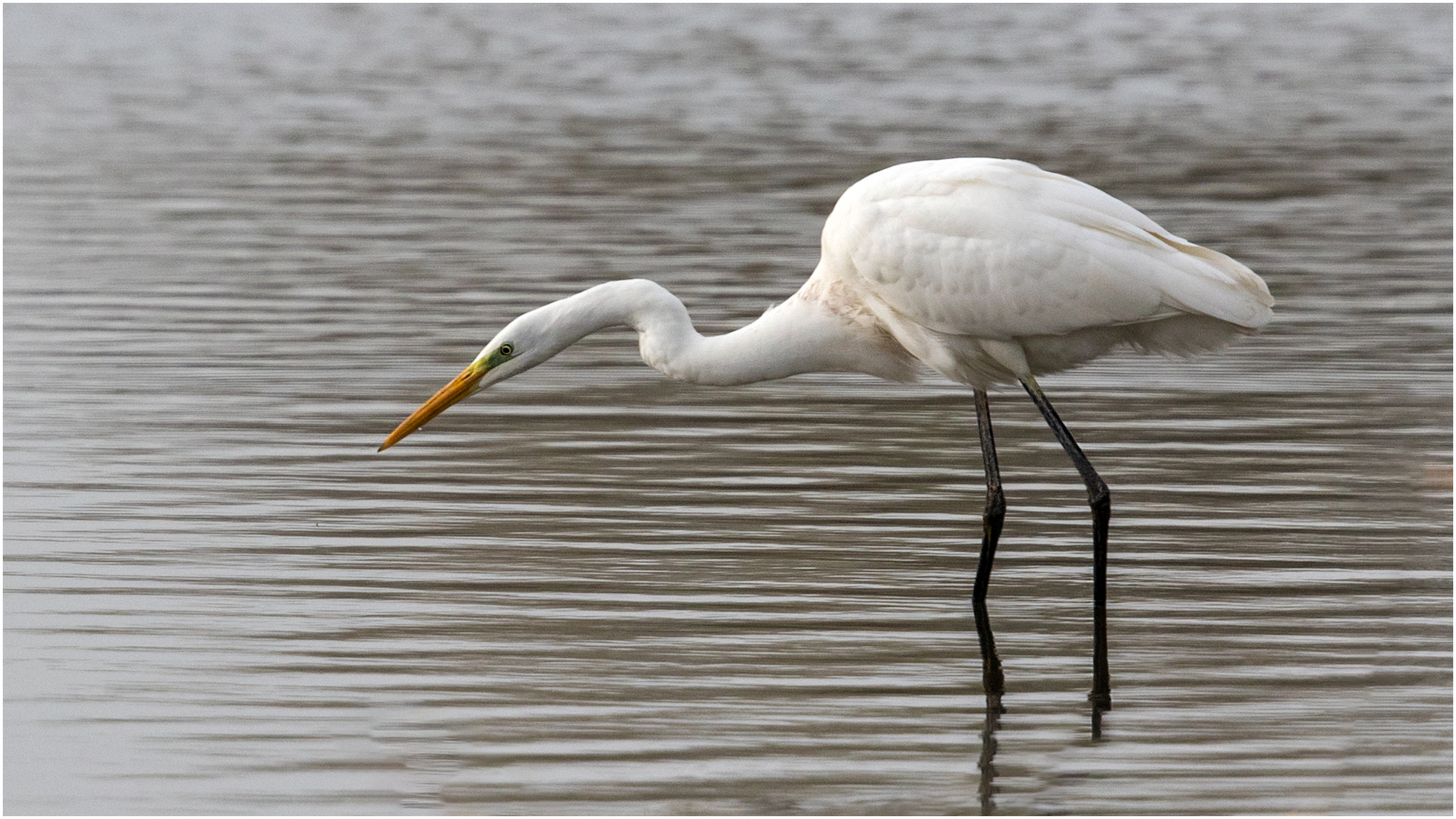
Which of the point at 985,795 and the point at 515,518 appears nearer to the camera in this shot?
the point at 985,795

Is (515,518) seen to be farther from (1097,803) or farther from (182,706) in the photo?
(1097,803)

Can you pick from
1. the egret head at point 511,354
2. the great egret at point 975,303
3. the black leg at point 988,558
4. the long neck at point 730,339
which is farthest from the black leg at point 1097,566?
the egret head at point 511,354

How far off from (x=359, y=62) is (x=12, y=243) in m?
20.6

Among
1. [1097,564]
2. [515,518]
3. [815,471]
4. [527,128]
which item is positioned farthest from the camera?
[527,128]

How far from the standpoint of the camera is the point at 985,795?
245 inches

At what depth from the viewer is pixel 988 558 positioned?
822cm

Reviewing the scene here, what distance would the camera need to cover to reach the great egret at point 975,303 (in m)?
8.13

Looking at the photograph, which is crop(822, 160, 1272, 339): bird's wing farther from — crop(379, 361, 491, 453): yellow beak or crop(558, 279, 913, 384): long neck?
crop(379, 361, 491, 453): yellow beak

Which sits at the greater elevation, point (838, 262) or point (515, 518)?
point (838, 262)

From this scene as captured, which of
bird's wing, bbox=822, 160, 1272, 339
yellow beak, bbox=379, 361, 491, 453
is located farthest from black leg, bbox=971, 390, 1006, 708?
yellow beak, bbox=379, 361, 491, 453

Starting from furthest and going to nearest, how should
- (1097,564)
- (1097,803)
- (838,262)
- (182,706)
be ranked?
(838,262)
(1097,564)
(182,706)
(1097,803)

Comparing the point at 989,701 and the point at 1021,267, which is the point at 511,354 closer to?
the point at 1021,267

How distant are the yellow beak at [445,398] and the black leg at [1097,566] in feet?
6.49

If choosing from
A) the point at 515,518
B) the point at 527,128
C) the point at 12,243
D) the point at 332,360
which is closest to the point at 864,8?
the point at 527,128
